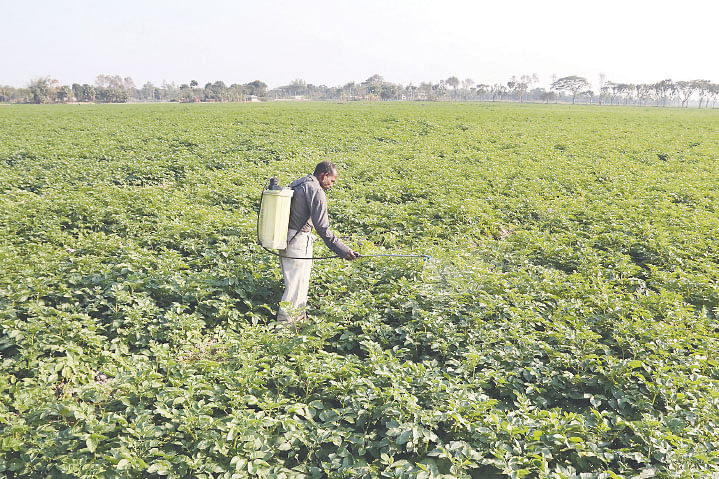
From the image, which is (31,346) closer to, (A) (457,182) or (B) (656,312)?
(B) (656,312)

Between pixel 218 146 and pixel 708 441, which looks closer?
pixel 708 441

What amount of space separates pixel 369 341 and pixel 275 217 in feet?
5.88

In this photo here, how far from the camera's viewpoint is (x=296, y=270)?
5.59 meters

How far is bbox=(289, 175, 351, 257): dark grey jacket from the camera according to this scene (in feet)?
17.5

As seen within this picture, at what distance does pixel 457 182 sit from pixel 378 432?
1000 centimetres

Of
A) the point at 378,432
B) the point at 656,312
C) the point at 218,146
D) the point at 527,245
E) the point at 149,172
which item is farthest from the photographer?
the point at 218,146

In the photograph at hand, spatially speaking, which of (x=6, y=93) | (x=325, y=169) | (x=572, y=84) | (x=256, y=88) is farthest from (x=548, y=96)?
(x=325, y=169)

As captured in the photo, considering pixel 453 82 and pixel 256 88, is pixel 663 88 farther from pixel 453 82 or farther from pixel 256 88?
pixel 256 88

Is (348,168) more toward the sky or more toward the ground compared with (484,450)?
more toward the sky

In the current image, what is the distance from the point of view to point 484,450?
11.3 feet

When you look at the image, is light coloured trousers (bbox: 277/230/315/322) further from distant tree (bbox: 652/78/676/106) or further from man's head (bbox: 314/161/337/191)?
distant tree (bbox: 652/78/676/106)

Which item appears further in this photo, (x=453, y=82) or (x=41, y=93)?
(x=453, y=82)

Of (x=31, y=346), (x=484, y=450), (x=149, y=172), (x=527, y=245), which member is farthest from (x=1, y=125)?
(x=484, y=450)

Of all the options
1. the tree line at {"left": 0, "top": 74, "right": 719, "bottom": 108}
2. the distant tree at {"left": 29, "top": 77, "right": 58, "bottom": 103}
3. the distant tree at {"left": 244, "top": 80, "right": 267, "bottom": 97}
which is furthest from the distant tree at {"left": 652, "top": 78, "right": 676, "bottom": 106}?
the distant tree at {"left": 29, "top": 77, "right": 58, "bottom": 103}
